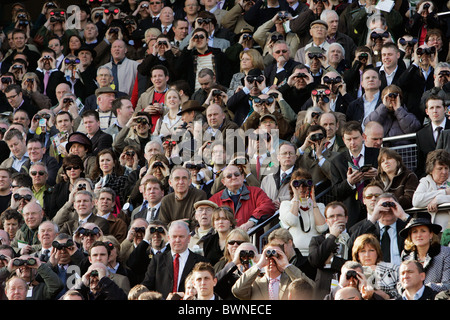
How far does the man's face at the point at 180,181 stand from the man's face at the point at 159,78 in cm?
306

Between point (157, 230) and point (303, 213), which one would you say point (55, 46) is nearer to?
point (157, 230)

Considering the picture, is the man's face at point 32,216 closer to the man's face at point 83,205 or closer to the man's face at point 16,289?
→ the man's face at point 83,205

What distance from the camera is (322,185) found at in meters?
12.3

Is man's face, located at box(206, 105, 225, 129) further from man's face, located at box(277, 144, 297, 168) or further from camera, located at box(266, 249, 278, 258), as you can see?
camera, located at box(266, 249, 278, 258)

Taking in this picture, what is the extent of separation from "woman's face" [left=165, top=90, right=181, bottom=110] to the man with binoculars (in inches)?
193

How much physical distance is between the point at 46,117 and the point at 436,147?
→ 5.83m

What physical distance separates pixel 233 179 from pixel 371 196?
1.69 m

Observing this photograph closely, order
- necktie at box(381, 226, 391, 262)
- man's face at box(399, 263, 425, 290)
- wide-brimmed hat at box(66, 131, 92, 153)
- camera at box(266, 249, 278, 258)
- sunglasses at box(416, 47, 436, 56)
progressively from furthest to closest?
wide-brimmed hat at box(66, 131, 92, 153) → sunglasses at box(416, 47, 436, 56) → necktie at box(381, 226, 391, 262) → camera at box(266, 249, 278, 258) → man's face at box(399, 263, 425, 290)

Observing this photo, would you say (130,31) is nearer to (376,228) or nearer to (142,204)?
(142,204)

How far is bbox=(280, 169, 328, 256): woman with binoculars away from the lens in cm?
1125

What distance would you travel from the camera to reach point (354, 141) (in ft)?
40.1

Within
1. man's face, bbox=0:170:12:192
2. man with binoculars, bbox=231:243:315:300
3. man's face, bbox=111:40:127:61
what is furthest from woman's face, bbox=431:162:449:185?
man's face, bbox=111:40:127:61

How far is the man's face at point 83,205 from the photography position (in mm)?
12853

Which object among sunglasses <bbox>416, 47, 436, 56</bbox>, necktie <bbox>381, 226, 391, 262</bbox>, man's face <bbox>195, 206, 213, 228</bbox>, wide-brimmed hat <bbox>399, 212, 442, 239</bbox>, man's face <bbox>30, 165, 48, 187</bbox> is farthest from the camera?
man's face <bbox>30, 165, 48, 187</bbox>
